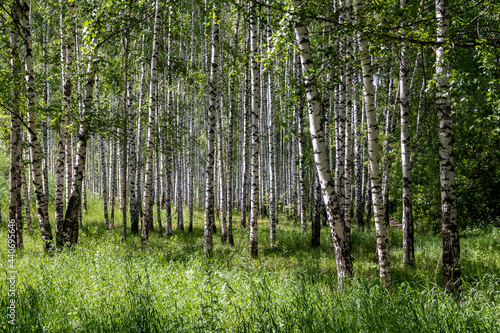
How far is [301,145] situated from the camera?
1036 centimetres

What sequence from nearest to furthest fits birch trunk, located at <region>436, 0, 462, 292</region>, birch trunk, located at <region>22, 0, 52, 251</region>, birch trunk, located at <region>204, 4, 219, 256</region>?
birch trunk, located at <region>436, 0, 462, 292</region> < birch trunk, located at <region>22, 0, 52, 251</region> < birch trunk, located at <region>204, 4, 219, 256</region>

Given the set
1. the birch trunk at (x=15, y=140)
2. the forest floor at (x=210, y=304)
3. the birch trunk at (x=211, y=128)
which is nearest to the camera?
the forest floor at (x=210, y=304)

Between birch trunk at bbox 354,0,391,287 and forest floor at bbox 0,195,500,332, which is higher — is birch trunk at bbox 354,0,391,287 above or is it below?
above

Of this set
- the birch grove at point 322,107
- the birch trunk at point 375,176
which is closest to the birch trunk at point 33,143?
the birch grove at point 322,107

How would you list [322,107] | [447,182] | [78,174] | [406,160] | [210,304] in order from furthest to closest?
[78,174], [406,160], [322,107], [447,182], [210,304]

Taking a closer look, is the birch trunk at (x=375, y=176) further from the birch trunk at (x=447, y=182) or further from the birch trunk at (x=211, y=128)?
the birch trunk at (x=211, y=128)

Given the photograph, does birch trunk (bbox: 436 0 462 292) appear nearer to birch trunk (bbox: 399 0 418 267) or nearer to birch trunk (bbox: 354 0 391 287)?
birch trunk (bbox: 354 0 391 287)

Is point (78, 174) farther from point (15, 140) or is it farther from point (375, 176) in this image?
point (375, 176)

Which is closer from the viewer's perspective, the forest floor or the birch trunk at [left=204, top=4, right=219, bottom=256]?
the forest floor

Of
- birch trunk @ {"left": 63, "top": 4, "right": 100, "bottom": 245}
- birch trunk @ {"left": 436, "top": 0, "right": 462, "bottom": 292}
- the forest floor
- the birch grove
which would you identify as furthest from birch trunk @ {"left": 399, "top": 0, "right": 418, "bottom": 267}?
birch trunk @ {"left": 63, "top": 4, "right": 100, "bottom": 245}

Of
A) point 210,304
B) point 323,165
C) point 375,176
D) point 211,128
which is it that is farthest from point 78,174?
point 375,176

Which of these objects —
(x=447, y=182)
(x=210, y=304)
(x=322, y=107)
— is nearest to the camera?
(x=210, y=304)

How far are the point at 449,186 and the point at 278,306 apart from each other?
3816 millimetres

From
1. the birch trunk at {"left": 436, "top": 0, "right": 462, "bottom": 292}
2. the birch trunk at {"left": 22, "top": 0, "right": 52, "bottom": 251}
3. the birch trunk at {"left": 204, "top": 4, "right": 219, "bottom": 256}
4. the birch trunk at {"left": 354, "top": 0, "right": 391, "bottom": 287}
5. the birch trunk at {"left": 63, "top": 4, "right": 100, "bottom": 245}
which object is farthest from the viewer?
the birch trunk at {"left": 204, "top": 4, "right": 219, "bottom": 256}
